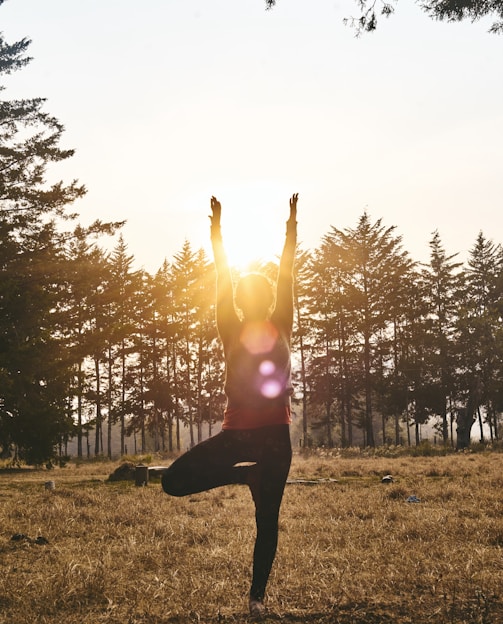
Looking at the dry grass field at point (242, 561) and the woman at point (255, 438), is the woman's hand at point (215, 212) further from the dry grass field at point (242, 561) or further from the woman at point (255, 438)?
the dry grass field at point (242, 561)

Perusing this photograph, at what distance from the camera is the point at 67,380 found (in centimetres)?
2081

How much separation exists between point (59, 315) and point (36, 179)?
16.2 ft

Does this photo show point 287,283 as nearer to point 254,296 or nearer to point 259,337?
point 254,296

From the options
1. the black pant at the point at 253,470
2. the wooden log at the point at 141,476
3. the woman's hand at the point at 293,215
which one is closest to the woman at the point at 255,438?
the black pant at the point at 253,470

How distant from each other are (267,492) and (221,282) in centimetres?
158

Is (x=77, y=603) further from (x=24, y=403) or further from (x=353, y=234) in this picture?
(x=353, y=234)

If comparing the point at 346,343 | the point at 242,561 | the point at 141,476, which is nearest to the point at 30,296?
the point at 141,476

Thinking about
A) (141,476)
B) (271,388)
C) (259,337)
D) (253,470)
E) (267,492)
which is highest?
(259,337)

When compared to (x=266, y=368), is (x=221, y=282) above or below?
above

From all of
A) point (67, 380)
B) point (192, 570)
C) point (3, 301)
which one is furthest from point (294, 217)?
point (67, 380)

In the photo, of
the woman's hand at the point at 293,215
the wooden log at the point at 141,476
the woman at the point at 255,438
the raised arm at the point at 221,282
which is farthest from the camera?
the wooden log at the point at 141,476

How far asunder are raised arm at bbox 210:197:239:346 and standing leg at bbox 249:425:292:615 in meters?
0.84

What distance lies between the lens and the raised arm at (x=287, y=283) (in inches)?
169

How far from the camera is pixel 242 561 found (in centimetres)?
561
